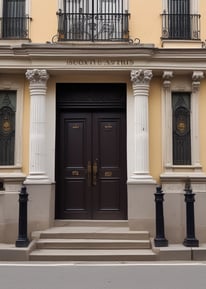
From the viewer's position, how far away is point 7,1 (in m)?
11.1

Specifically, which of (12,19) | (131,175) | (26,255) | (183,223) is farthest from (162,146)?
(12,19)

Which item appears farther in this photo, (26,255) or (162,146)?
(162,146)

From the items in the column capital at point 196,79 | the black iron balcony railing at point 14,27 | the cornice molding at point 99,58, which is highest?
the black iron balcony railing at point 14,27

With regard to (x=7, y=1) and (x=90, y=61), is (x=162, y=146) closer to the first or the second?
(x=90, y=61)

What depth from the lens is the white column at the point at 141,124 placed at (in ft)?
33.6

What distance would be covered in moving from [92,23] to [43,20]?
4.07ft

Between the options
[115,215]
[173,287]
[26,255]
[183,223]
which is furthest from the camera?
[115,215]

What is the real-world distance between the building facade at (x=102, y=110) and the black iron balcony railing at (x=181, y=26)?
26 millimetres

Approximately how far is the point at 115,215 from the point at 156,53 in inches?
163

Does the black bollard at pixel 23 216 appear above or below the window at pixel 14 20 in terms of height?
below

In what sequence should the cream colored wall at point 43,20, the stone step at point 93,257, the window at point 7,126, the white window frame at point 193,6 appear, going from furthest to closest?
the white window frame at point 193,6
the cream colored wall at point 43,20
the window at point 7,126
the stone step at point 93,257

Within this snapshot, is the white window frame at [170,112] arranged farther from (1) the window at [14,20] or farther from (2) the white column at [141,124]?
(1) the window at [14,20]

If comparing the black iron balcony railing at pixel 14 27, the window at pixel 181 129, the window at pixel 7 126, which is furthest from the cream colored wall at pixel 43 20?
the window at pixel 181 129

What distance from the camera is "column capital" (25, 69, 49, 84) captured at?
10.3m
